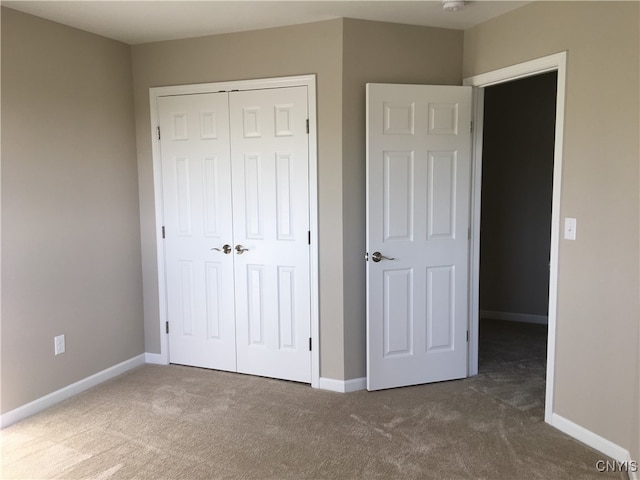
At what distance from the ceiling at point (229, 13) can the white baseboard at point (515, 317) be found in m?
2.94

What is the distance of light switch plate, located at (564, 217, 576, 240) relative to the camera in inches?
103

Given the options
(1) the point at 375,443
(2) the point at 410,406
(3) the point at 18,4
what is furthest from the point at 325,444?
(3) the point at 18,4

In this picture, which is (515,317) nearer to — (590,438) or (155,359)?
(590,438)

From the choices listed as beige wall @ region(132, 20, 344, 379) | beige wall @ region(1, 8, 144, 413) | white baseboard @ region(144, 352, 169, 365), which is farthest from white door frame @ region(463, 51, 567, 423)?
beige wall @ region(1, 8, 144, 413)

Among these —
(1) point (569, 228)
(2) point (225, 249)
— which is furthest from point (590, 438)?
(2) point (225, 249)

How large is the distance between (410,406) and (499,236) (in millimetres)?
2519

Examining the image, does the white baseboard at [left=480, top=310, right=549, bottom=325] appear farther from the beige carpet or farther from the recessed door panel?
the recessed door panel

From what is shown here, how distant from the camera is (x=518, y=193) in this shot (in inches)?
191

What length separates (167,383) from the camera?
11.3 feet

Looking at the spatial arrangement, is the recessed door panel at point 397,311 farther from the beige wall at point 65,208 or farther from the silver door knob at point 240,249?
the beige wall at point 65,208

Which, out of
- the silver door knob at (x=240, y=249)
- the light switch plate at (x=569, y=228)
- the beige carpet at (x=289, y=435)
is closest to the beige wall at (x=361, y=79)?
the beige carpet at (x=289, y=435)

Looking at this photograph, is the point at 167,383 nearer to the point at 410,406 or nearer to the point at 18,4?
the point at 410,406

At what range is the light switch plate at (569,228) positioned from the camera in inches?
103

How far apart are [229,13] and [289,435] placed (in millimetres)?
2454
